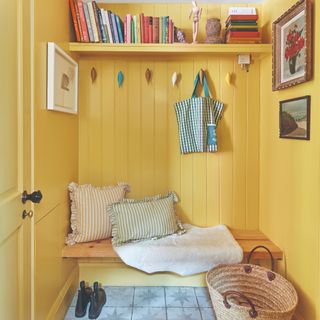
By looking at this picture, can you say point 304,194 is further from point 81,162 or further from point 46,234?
point 81,162

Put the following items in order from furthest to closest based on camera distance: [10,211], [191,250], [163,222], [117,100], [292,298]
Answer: [117,100], [163,222], [191,250], [292,298], [10,211]

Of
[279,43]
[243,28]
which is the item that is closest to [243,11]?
[243,28]

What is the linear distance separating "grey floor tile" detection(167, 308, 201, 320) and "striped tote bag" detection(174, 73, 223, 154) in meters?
1.12

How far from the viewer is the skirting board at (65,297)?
2.07m

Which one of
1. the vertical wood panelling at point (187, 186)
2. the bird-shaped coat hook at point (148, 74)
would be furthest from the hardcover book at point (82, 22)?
the vertical wood panelling at point (187, 186)

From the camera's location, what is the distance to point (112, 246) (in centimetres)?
232

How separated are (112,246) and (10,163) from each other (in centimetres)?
109

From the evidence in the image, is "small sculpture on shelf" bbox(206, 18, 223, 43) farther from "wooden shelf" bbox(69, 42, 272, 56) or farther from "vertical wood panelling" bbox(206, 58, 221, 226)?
"vertical wood panelling" bbox(206, 58, 221, 226)

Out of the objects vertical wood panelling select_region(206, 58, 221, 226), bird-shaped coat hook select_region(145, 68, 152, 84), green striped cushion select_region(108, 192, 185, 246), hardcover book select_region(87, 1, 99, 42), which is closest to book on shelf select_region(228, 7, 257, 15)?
bird-shaped coat hook select_region(145, 68, 152, 84)

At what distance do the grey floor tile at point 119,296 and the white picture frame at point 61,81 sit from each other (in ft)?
4.42

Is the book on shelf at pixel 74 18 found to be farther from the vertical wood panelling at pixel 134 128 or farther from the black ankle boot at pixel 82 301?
the black ankle boot at pixel 82 301

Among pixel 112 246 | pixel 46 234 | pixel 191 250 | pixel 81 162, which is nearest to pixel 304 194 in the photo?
pixel 191 250

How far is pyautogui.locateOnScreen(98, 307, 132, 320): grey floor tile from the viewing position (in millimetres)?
2227

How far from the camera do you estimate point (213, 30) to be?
2488 mm
